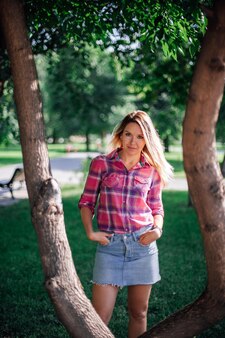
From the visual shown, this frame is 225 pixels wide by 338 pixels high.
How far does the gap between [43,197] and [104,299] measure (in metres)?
0.86

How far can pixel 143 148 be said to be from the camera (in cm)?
334

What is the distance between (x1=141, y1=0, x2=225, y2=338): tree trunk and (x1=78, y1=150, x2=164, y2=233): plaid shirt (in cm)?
68

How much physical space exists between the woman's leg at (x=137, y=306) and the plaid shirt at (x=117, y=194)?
1.45 feet

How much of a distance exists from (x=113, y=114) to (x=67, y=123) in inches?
197

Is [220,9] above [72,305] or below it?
above

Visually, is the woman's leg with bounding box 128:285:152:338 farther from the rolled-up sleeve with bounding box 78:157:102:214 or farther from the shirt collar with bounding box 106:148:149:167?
the shirt collar with bounding box 106:148:149:167

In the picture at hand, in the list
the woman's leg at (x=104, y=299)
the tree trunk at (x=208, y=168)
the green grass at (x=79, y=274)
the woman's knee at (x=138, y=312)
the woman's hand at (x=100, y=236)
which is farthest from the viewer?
the green grass at (x=79, y=274)

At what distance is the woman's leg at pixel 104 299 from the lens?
3.14m

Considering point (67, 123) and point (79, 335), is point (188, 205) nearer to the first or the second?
point (79, 335)

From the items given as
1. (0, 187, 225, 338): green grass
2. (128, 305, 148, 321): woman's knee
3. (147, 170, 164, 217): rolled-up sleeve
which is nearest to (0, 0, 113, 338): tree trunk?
(128, 305, 148, 321): woman's knee

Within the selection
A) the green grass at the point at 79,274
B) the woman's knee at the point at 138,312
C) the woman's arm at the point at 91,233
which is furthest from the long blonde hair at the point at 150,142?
the green grass at the point at 79,274

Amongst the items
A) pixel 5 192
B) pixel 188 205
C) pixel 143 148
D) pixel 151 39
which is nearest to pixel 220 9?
pixel 143 148

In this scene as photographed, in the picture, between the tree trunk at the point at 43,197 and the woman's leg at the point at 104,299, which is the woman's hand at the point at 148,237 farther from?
the tree trunk at the point at 43,197

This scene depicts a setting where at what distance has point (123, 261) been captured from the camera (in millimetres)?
3098
